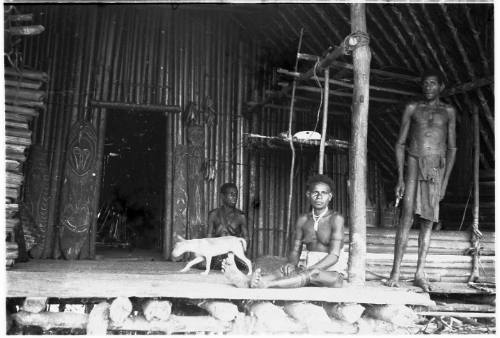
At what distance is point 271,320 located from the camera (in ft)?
13.3

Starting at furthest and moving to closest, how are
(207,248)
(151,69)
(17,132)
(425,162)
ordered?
1. (151,69)
2. (207,248)
3. (425,162)
4. (17,132)

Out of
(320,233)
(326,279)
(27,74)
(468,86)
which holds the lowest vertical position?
(326,279)

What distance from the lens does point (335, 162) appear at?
9234 mm

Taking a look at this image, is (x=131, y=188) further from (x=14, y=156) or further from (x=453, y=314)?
(x=453, y=314)

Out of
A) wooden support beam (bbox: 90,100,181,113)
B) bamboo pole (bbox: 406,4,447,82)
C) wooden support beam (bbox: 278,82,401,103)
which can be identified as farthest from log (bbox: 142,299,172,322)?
wooden support beam (bbox: 90,100,181,113)

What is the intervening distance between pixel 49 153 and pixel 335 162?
467 centimetres

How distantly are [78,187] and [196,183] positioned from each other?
1.79 m

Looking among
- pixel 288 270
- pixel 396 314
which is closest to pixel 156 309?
pixel 288 270

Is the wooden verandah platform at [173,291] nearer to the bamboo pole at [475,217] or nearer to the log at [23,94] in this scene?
the log at [23,94]

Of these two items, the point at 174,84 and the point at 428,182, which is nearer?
the point at 428,182

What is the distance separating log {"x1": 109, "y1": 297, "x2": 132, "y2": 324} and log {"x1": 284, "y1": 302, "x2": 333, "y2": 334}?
1297 mm

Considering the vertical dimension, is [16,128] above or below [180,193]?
above

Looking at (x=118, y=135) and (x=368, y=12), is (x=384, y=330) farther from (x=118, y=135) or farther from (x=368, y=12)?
(x=118, y=135)

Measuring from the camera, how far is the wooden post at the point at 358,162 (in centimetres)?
474
